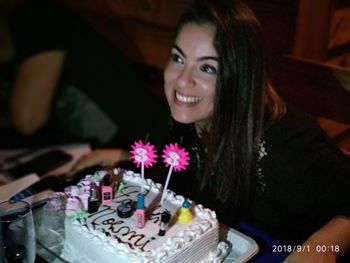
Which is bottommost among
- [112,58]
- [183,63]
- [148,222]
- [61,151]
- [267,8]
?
[61,151]

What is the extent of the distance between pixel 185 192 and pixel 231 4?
1.75 ft

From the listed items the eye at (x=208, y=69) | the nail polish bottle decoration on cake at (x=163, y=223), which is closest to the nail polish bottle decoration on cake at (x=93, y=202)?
the nail polish bottle decoration on cake at (x=163, y=223)

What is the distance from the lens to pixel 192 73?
120 centimetres

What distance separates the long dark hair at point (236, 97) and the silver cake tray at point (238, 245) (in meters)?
0.21

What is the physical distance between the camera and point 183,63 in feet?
4.04

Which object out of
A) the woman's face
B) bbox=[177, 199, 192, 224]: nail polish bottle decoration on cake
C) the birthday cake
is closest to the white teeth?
the woman's face

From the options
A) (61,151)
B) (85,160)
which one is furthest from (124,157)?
(61,151)

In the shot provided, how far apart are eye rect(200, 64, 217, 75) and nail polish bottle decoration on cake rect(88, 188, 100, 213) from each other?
396 mm

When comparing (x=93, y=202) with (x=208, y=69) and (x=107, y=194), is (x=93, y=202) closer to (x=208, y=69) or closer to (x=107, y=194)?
(x=107, y=194)

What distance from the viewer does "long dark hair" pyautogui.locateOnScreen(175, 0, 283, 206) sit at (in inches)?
45.7

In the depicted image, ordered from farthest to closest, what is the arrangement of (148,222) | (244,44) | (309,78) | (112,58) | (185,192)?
(112,58), (309,78), (185,192), (244,44), (148,222)

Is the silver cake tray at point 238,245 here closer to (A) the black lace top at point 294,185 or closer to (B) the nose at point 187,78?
(A) the black lace top at point 294,185

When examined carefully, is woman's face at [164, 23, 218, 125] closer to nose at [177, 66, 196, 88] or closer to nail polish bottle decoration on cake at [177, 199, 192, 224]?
nose at [177, 66, 196, 88]

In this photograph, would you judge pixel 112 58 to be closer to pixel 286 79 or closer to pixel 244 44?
pixel 286 79
